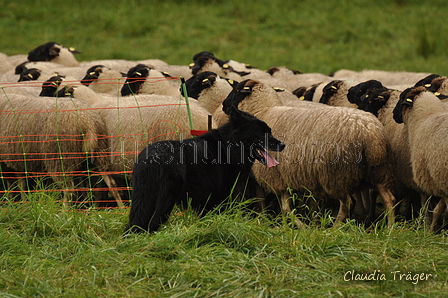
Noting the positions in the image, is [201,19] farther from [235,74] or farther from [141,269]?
[141,269]

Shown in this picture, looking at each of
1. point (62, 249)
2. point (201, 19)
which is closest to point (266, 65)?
point (201, 19)

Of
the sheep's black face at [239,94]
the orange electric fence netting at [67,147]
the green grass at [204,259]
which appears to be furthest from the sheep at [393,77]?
the green grass at [204,259]

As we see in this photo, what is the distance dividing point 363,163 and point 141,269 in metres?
2.77

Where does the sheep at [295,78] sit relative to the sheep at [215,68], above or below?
→ below

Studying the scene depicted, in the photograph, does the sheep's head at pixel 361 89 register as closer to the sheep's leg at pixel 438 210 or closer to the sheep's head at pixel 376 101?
the sheep's head at pixel 376 101

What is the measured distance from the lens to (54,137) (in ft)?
20.1

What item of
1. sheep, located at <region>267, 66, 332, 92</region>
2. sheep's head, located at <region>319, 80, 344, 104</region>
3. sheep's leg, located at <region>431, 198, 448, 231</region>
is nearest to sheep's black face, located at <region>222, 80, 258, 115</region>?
sheep's head, located at <region>319, 80, 344, 104</region>

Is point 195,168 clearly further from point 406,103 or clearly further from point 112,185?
point 406,103

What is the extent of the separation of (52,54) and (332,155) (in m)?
7.77

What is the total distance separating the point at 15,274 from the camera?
3381mm

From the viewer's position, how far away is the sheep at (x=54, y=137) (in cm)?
614

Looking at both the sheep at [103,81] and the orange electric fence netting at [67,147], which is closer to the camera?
the orange electric fence netting at [67,147]

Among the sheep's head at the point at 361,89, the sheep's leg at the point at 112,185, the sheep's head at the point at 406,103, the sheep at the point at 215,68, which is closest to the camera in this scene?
the sheep's head at the point at 406,103

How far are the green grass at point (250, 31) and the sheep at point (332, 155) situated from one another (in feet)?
34.2
